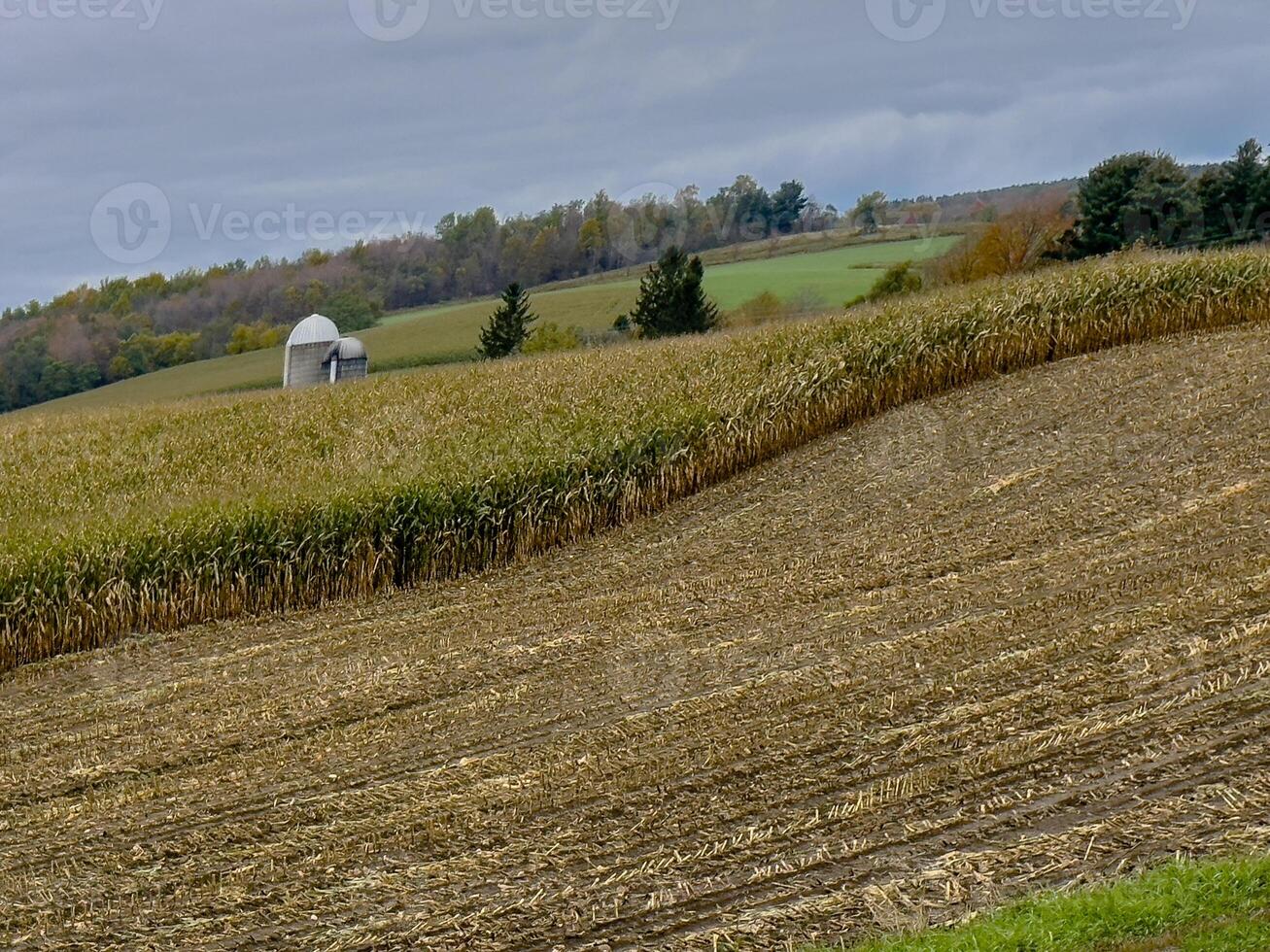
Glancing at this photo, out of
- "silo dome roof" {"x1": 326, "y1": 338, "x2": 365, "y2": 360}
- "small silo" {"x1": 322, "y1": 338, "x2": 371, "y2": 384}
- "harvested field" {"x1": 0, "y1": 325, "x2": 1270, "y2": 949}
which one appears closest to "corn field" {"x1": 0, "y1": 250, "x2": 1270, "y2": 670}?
"harvested field" {"x1": 0, "y1": 325, "x2": 1270, "y2": 949}

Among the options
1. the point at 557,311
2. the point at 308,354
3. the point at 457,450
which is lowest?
the point at 457,450

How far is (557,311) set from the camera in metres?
55.2

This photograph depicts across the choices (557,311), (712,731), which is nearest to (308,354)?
(557,311)

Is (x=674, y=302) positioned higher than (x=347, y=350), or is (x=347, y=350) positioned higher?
(x=674, y=302)

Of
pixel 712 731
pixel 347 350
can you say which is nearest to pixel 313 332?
pixel 347 350

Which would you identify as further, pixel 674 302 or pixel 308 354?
pixel 674 302

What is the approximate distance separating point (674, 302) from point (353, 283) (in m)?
26.6

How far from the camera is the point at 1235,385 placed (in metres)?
14.0

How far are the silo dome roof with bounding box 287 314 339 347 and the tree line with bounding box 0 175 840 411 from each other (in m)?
22.9

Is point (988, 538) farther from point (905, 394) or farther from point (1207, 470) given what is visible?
point (905, 394)

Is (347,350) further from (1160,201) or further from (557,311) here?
(1160,201)

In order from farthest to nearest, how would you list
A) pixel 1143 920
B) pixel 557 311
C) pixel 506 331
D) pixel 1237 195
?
pixel 557 311, pixel 506 331, pixel 1237 195, pixel 1143 920

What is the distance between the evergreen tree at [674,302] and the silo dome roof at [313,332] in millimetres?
11065

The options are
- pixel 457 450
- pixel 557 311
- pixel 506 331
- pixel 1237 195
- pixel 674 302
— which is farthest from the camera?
pixel 557 311
